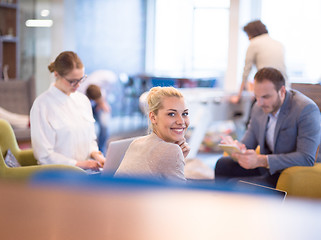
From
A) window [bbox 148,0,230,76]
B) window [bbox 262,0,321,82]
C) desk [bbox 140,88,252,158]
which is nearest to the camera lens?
desk [bbox 140,88,252,158]

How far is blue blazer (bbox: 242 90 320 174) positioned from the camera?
3.09 meters

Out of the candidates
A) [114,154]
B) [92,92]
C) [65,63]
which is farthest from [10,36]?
[114,154]

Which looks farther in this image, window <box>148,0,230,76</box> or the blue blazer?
window <box>148,0,230,76</box>

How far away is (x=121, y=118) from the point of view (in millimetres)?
10508

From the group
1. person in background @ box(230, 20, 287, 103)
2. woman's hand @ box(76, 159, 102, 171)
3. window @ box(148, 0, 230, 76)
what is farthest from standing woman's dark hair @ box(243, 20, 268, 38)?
window @ box(148, 0, 230, 76)

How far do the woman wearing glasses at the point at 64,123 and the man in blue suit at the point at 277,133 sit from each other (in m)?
0.90

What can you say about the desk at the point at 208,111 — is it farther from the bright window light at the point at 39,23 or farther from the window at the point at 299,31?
the window at the point at 299,31

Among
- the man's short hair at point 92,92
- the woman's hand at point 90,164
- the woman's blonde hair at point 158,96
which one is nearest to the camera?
the woman's blonde hair at point 158,96

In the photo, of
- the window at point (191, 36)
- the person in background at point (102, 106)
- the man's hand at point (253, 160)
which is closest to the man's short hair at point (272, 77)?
the man's hand at point (253, 160)

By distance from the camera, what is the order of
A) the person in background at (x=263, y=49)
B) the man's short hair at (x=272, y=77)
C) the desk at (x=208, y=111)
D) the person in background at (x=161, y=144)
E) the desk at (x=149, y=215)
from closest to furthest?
1. the desk at (x=149, y=215)
2. the person in background at (x=161, y=144)
3. the man's short hair at (x=272, y=77)
4. the person in background at (x=263, y=49)
5. the desk at (x=208, y=111)

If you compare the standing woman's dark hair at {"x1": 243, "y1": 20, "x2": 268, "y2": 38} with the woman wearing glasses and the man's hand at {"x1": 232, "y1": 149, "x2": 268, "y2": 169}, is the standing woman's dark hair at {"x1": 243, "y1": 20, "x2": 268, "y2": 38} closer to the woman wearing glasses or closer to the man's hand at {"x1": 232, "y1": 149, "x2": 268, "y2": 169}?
the man's hand at {"x1": 232, "y1": 149, "x2": 268, "y2": 169}

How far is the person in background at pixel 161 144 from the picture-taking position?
2.02 meters

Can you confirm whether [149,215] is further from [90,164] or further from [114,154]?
[90,164]

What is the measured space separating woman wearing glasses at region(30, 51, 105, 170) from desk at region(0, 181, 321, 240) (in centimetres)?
242
